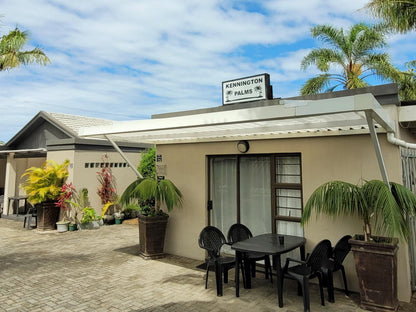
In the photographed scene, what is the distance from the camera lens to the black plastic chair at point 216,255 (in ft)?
16.5

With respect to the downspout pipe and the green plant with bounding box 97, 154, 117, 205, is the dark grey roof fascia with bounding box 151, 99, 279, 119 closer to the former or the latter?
the downspout pipe

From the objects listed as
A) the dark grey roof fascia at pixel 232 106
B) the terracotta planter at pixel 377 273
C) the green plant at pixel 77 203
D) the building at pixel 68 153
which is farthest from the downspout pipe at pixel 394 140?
the green plant at pixel 77 203

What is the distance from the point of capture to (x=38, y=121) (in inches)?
568

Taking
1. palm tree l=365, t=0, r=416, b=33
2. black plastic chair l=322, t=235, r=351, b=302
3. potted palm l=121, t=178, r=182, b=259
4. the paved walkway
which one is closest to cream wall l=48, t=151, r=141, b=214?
the paved walkway

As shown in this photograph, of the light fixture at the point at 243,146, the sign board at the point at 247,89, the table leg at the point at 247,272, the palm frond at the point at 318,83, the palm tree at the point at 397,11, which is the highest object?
the palm tree at the point at 397,11

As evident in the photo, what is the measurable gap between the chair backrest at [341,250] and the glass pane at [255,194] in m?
1.67

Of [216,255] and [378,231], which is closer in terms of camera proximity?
[378,231]

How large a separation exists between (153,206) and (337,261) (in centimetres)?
459

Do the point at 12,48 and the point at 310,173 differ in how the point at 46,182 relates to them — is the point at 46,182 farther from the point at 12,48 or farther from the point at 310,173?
the point at 310,173

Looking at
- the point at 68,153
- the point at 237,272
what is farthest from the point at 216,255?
the point at 68,153

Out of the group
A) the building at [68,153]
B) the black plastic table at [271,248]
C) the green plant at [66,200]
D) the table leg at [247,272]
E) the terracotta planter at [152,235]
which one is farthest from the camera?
the building at [68,153]

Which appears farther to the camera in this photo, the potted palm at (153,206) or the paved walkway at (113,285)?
the potted palm at (153,206)

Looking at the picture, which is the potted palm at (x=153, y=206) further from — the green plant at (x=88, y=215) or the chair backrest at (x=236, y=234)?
the green plant at (x=88, y=215)

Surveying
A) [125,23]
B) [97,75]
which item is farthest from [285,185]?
[97,75]
